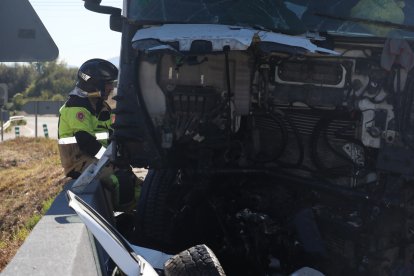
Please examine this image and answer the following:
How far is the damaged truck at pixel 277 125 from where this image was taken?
4012 mm

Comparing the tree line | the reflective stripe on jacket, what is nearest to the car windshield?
the reflective stripe on jacket

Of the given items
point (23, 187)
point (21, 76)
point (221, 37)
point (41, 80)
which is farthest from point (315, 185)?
point (21, 76)

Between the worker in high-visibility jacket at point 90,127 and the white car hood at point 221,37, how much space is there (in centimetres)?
211

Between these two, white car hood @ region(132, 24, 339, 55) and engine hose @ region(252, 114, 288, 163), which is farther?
engine hose @ region(252, 114, 288, 163)

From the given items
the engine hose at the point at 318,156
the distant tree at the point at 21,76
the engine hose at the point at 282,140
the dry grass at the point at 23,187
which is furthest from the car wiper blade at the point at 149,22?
the distant tree at the point at 21,76

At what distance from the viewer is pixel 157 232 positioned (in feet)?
15.8

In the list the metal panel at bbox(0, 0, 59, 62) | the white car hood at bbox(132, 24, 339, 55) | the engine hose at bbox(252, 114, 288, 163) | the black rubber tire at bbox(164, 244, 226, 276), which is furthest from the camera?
the metal panel at bbox(0, 0, 59, 62)

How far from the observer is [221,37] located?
12.5 ft

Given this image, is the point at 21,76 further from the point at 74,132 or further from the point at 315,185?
the point at 315,185

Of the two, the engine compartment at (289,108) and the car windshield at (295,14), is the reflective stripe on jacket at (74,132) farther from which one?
Result: the car windshield at (295,14)

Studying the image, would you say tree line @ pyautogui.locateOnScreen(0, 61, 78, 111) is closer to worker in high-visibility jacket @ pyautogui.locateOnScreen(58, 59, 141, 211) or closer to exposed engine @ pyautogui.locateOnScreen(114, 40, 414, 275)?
worker in high-visibility jacket @ pyautogui.locateOnScreen(58, 59, 141, 211)

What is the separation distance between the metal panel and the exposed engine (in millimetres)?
1371

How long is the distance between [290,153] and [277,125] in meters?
0.24

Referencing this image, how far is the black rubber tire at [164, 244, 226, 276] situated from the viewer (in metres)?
3.36
